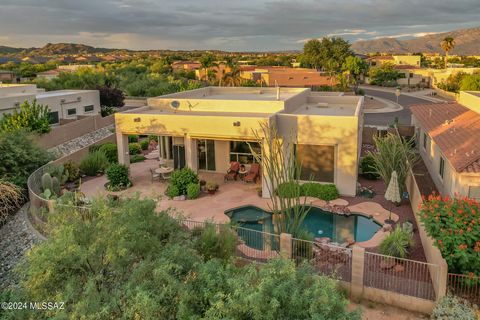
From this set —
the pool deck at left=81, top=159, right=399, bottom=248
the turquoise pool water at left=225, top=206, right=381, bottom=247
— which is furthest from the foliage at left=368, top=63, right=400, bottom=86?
the turquoise pool water at left=225, top=206, right=381, bottom=247

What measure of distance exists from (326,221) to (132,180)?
1113 cm

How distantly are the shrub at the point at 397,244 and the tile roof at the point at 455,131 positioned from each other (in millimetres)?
3300

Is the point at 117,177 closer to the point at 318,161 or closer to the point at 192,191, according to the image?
the point at 192,191

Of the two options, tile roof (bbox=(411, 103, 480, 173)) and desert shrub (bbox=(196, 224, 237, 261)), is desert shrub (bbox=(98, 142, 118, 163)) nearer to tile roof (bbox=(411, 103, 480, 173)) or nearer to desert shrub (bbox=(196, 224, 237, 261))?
desert shrub (bbox=(196, 224, 237, 261))

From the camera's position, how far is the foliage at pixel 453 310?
10555 millimetres

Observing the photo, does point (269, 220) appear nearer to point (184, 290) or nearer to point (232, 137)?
point (232, 137)

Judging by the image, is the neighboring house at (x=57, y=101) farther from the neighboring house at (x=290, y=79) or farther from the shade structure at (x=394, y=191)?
the neighboring house at (x=290, y=79)

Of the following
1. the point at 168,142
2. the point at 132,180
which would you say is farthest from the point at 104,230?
the point at 168,142

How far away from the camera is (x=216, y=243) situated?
12.5m

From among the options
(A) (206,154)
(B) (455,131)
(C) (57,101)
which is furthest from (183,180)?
(C) (57,101)

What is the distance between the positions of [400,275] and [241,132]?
10532mm

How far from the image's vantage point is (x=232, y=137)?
20.8 m

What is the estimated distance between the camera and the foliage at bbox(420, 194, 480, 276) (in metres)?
11.1

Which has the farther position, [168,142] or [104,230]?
[168,142]
